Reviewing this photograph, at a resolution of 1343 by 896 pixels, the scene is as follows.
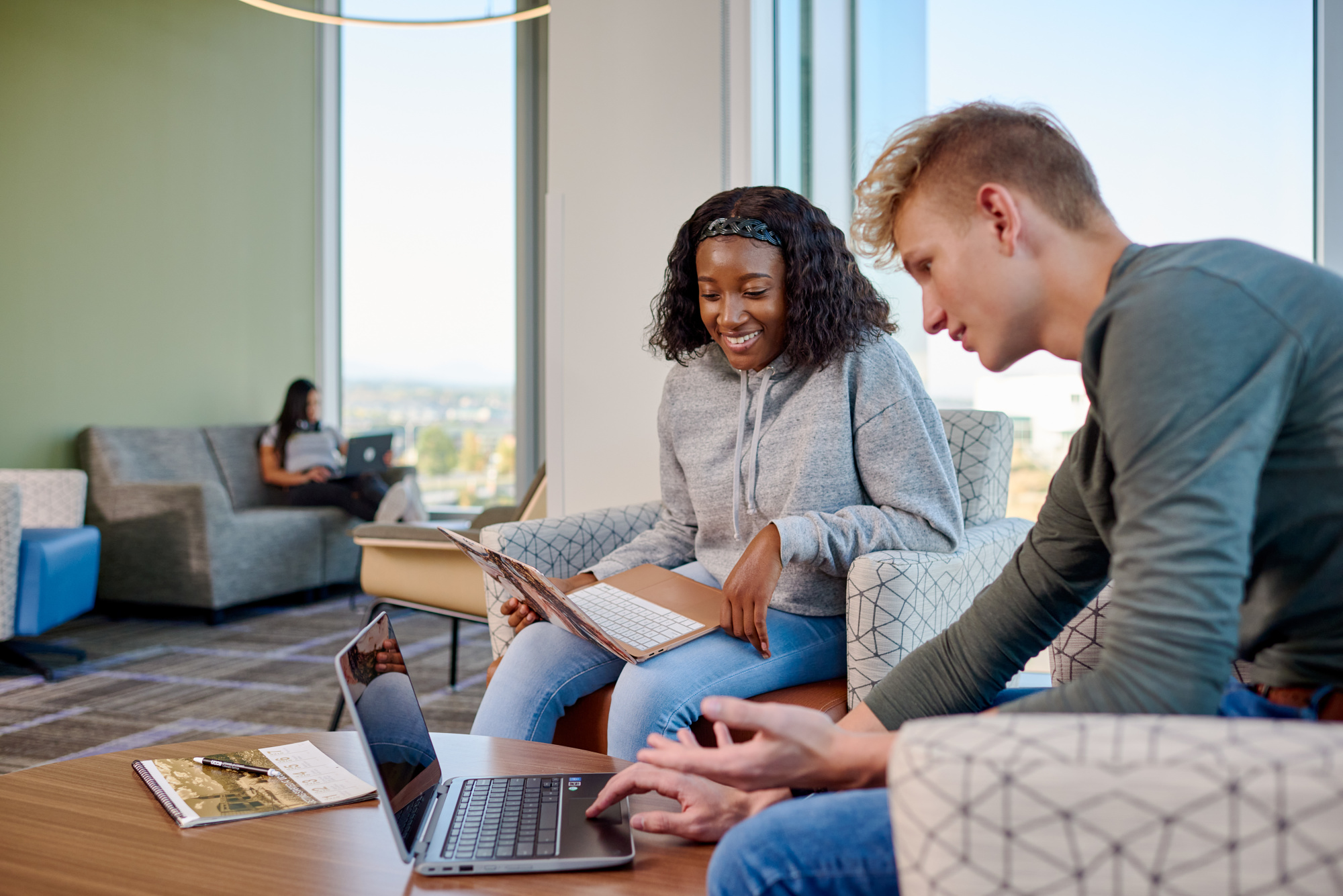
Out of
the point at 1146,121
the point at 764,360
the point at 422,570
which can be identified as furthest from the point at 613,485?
the point at 1146,121

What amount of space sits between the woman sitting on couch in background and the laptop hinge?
4.05 meters

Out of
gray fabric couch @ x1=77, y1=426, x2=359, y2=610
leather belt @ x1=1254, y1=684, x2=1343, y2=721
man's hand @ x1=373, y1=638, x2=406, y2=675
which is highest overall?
leather belt @ x1=1254, y1=684, x2=1343, y2=721

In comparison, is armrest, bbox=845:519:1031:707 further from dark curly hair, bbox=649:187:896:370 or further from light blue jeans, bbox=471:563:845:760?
dark curly hair, bbox=649:187:896:370

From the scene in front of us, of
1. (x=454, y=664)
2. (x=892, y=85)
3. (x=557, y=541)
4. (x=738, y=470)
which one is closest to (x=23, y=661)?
(x=454, y=664)

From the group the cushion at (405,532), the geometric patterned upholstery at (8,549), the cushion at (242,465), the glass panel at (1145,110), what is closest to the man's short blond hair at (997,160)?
the glass panel at (1145,110)

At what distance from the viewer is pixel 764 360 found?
164 centimetres

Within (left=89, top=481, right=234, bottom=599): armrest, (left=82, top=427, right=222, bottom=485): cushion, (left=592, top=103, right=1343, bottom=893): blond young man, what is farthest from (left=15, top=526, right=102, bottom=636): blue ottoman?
(left=592, top=103, right=1343, bottom=893): blond young man

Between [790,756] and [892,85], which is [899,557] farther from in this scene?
[892,85]

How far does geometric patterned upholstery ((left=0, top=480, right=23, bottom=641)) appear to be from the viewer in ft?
9.72

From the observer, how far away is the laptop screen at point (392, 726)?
33.1 inches

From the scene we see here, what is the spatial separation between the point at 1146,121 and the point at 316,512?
13.4 feet

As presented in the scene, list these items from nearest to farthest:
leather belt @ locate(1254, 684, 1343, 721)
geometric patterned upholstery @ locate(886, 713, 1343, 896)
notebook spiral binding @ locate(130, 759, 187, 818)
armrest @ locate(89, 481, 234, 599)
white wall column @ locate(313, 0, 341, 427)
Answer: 1. geometric patterned upholstery @ locate(886, 713, 1343, 896)
2. leather belt @ locate(1254, 684, 1343, 721)
3. notebook spiral binding @ locate(130, 759, 187, 818)
4. armrest @ locate(89, 481, 234, 599)
5. white wall column @ locate(313, 0, 341, 427)

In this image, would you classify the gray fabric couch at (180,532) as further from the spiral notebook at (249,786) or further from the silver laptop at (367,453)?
the spiral notebook at (249,786)

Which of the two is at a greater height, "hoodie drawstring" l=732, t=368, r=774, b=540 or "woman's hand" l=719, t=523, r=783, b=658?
"hoodie drawstring" l=732, t=368, r=774, b=540
